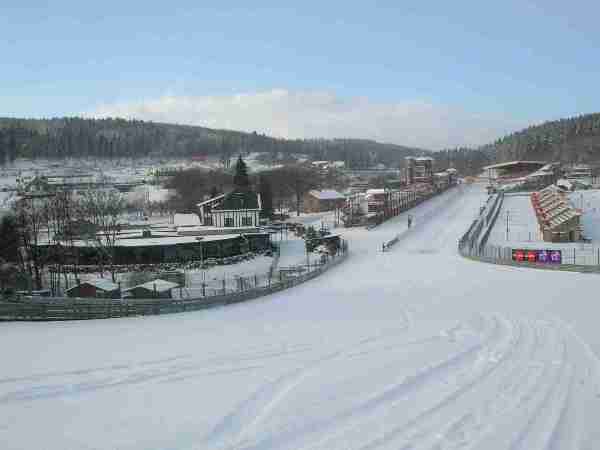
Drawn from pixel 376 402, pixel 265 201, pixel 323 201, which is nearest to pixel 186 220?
pixel 265 201

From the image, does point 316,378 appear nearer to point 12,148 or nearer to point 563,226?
point 563,226

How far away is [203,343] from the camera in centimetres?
1226

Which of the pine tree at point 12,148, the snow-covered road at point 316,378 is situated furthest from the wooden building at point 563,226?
the pine tree at point 12,148

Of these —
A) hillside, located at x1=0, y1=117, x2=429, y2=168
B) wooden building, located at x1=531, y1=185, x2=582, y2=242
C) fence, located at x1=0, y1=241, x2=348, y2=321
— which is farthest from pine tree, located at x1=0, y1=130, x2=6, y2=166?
fence, located at x1=0, y1=241, x2=348, y2=321

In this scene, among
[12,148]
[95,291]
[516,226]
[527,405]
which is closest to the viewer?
[527,405]

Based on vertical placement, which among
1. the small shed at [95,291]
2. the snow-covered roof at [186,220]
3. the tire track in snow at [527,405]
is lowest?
the small shed at [95,291]

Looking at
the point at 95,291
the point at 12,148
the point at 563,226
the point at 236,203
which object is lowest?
the point at 95,291

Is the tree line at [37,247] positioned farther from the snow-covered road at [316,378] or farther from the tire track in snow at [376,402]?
the tire track in snow at [376,402]

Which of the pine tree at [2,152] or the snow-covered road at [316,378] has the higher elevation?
the pine tree at [2,152]

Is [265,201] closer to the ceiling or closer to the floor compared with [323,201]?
closer to the ceiling

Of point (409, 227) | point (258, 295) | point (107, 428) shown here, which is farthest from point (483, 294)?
point (409, 227)

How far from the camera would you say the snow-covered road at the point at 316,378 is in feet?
23.3

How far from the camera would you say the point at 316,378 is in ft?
30.7

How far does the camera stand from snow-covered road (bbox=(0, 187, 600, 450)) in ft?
23.3
